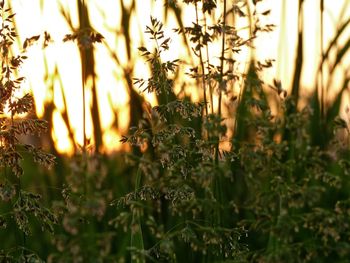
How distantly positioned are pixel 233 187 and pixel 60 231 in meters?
0.71

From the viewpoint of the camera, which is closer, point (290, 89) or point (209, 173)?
point (209, 173)

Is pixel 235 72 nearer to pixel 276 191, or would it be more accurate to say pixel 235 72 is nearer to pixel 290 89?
pixel 276 191

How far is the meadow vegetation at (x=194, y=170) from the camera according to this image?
86.4 inches

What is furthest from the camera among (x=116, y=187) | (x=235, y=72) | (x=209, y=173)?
(x=116, y=187)

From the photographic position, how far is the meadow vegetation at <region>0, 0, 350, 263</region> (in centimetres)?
219

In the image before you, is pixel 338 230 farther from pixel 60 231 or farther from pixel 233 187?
pixel 60 231

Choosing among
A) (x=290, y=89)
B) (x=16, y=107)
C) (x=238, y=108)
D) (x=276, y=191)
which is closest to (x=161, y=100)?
(x=238, y=108)

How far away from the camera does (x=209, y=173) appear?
7.16ft

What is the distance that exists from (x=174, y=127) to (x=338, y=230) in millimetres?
738

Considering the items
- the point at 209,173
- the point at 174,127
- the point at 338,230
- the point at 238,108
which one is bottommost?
the point at 338,230

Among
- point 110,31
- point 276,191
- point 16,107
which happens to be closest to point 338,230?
point 276,191

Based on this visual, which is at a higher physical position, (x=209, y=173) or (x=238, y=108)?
(x=238, y=108)

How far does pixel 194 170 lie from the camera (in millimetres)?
2254

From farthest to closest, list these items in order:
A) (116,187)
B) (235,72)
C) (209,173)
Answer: (116,187) < (235,72) < (209,173)
